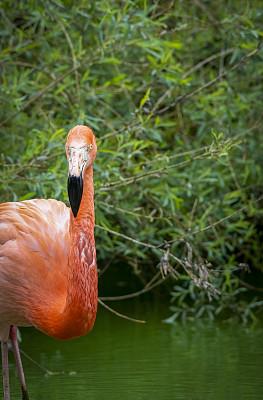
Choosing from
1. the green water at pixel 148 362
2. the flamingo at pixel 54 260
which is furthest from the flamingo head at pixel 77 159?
the green water at pixel 148 362

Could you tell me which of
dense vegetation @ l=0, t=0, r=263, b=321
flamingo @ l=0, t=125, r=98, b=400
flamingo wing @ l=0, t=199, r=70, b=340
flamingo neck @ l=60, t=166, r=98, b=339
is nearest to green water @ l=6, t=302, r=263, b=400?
dense vegetation @ l=0, t=0, r=263, b=321

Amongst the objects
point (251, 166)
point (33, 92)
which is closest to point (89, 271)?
point (33, 92)

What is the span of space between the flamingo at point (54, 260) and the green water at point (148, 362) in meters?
0.59

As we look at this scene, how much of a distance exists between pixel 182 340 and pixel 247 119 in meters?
2.88

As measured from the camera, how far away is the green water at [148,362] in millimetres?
4758

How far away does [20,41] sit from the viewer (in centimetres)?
640

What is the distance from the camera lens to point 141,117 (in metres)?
5.39

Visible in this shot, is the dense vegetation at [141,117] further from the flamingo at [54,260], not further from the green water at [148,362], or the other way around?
the flamingo at [54,260]

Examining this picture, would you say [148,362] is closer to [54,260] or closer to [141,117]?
[54,260]

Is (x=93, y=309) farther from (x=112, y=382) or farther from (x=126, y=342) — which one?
(x=126, y=342)

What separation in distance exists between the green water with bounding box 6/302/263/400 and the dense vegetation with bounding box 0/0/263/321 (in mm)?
469

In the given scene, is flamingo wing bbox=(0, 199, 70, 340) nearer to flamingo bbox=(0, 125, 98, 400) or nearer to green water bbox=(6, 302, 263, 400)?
flamingo bbox=(0, 125, 98, 400)

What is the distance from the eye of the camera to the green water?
476 cm

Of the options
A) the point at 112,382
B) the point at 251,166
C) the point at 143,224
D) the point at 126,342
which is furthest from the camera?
the point at 251,166
